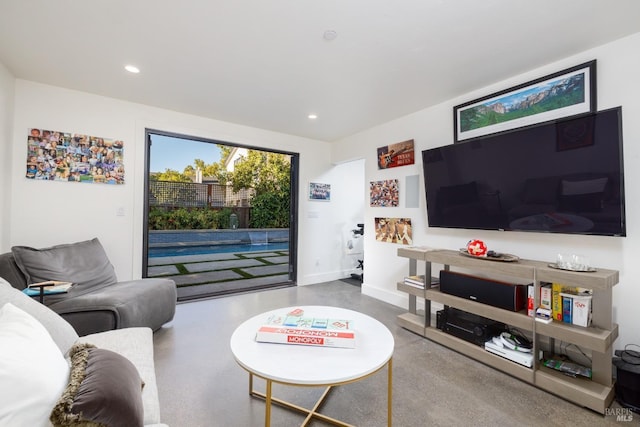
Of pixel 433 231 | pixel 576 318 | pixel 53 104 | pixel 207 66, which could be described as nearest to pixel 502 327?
pixel 576 318

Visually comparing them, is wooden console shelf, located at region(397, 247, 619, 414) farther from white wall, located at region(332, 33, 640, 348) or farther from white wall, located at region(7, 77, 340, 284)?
white wall, located at region(7, 77, 340, 284)

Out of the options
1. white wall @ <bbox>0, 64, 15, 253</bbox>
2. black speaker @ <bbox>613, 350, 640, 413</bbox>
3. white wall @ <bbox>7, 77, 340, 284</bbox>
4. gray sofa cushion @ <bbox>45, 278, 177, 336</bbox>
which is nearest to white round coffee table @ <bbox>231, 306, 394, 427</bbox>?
gray sofa cushion @ <bbox>45, 278, 177, 336</bbox>

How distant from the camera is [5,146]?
98.8 inches

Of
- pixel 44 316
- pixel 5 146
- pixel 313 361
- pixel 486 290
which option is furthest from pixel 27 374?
pixel 5 146

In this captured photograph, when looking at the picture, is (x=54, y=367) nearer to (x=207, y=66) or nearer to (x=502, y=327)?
(x=207, y=66)

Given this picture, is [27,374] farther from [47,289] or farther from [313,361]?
[47,289]

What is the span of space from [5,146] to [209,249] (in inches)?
228

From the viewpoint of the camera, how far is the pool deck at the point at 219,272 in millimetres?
4100

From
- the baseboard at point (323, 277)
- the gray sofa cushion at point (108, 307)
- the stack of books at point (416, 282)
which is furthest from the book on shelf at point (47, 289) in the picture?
the baseboard at point (323, 277)

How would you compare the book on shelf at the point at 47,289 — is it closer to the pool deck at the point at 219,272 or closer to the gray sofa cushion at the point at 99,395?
the gray sofa cushion at the point at 99,395

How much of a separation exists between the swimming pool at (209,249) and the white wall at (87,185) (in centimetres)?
426

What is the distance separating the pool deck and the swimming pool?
693 mm

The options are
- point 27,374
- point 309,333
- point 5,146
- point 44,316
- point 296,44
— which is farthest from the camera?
point 5,146

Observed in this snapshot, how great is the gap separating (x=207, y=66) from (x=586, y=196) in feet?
9.98
